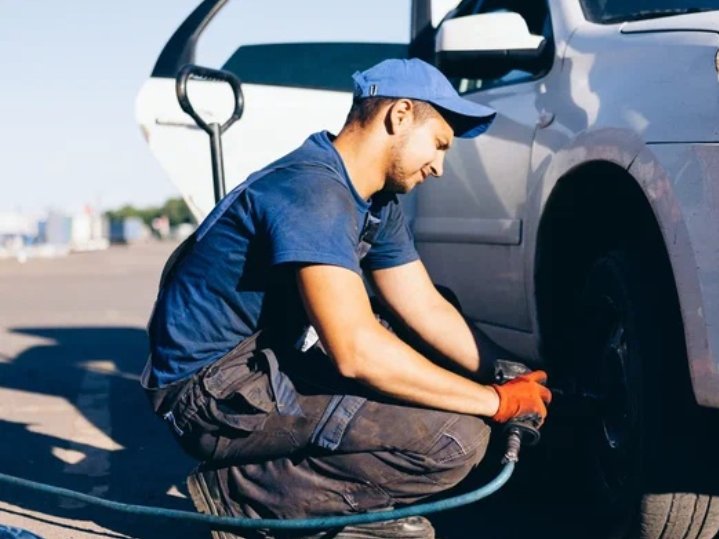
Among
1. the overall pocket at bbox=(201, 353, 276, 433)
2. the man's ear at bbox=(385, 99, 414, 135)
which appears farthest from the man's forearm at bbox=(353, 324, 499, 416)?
the man's ear at bbox=(385, 99, 414, 135)

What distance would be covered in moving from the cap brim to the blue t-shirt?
26 cm

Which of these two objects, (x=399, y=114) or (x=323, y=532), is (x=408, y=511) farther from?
(x=399, y=114)

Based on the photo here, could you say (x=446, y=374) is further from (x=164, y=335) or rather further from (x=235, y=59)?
(x=235, y=59)

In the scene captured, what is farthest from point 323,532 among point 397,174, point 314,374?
point 397,174

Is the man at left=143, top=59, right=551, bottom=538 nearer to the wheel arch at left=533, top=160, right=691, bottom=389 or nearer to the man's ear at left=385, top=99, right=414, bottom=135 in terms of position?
the man's ear at left=385, top=99, right=414, bottom=135

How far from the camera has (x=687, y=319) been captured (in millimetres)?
3100

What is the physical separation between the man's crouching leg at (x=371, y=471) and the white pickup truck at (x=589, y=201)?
47cm

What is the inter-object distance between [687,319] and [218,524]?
1.27m

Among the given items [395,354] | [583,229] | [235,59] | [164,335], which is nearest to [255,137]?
[235,59]

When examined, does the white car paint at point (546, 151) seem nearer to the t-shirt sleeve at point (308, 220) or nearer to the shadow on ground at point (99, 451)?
Result: the t-shirt sleeve at point (308, 220)

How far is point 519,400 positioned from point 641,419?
32 cm

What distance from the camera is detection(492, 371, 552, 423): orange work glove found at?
3.19 meters

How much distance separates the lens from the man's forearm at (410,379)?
3.00m

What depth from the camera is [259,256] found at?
3143 mm
